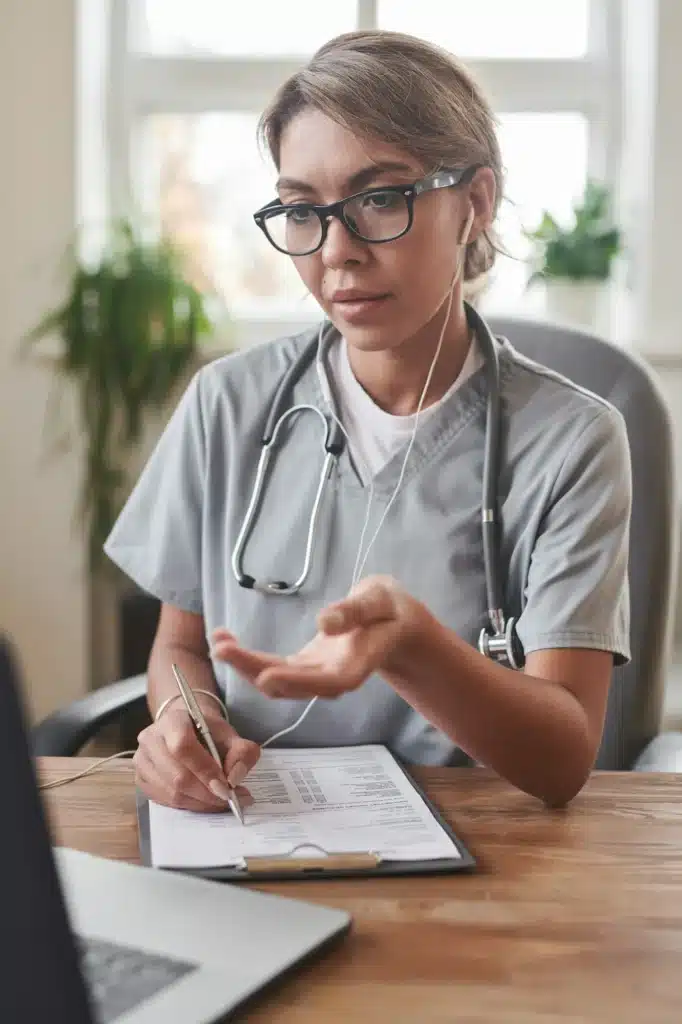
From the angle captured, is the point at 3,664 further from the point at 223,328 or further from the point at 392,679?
the point at 223,328

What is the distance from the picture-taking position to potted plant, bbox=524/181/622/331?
8.57 feet

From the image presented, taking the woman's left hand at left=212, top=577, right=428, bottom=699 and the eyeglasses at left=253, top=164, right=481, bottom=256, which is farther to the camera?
the eyeglasses at left=253, top=164, right=481, bottom=256

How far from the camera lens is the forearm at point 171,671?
124cm

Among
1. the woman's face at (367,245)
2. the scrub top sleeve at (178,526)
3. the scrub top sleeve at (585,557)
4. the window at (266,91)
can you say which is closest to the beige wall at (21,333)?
the window at (266,91)

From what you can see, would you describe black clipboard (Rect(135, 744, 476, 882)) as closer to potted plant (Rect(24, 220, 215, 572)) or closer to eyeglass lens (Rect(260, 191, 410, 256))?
eyeglass lens (Rect(260, 191, 410, 256))

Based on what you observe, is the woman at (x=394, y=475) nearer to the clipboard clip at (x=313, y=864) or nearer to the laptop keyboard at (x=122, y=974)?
the clipboard clip at (x=313, y=864)

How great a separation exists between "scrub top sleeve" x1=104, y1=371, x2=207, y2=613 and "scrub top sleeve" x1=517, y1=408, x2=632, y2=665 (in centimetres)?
39

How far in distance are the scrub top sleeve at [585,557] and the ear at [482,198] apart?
24cm

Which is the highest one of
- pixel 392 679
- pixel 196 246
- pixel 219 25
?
pixel 219 25

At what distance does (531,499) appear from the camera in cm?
119

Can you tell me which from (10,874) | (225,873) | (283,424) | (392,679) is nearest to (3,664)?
(10,874)

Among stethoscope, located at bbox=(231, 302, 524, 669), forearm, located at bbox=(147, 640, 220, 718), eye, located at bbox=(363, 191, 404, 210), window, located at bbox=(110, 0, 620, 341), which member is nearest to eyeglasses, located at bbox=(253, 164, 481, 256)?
eye, located at bbox=(363, 191, 404, 210)

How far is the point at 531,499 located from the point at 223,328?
163 cm

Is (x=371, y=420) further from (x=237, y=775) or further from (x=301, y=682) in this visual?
(x=301, y=682)
